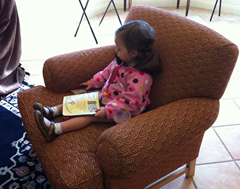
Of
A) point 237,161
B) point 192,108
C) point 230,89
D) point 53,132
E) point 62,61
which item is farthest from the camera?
point 230,89

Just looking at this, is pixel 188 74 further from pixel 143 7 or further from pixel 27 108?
pixel 27 108

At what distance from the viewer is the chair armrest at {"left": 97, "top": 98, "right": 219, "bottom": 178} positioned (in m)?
0.96

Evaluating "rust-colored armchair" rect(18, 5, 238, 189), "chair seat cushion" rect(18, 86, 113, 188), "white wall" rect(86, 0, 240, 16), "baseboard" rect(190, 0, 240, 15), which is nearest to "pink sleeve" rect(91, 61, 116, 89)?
"rust-colored armchair" rect(18, 5, 238, 189)

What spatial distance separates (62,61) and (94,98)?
0.32m

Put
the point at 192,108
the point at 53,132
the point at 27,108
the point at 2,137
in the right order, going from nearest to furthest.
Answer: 1. the point at 192,108
2. the point at 53,132
3. the point at 27,108
4. the point at 2,137

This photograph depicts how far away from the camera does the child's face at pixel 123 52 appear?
4.14ft

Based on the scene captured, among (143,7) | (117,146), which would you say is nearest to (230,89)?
(143,7)

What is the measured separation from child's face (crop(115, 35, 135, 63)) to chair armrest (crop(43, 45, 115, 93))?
0.30 m

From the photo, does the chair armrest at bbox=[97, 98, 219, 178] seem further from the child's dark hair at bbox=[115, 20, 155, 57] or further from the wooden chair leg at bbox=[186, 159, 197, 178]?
the wooden chair leg at bbox=[186, 159, 197, 178]

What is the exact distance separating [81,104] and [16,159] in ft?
2.19

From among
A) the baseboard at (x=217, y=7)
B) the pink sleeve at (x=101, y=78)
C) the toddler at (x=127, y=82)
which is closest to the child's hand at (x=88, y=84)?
the pink sleeve at (x=101, y=78)

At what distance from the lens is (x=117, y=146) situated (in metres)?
0.96

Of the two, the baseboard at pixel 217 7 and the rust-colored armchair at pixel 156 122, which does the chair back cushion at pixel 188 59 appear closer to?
the rust-colored armchair at pixel 156 122

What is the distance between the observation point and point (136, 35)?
1.21 metres
